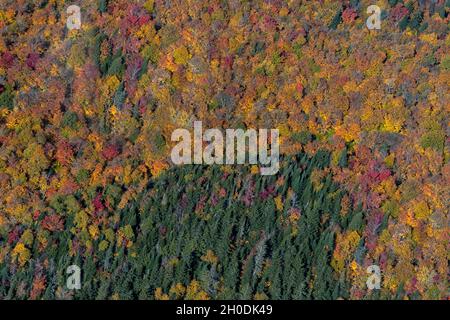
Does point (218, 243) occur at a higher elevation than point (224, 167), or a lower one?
lower

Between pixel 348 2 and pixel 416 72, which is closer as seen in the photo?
pixel 416 72

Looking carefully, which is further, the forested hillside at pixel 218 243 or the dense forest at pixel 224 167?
the dense forest at pixel 224 167

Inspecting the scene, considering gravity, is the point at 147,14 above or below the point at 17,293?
above

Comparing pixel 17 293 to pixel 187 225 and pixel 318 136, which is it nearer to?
pixel 187 225

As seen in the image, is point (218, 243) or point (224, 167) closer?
point (218, 243)

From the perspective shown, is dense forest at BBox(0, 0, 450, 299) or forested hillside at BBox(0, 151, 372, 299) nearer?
forested hillside at BBox(0, 151, 372, 299)
